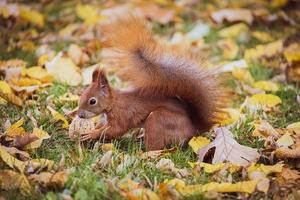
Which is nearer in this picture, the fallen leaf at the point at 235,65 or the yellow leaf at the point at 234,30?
the fallen leaf at the point at 235,65

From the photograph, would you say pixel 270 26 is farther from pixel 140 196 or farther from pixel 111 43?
pixel 140 196

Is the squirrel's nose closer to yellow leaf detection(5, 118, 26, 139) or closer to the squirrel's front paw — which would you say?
the squirrel's front paw

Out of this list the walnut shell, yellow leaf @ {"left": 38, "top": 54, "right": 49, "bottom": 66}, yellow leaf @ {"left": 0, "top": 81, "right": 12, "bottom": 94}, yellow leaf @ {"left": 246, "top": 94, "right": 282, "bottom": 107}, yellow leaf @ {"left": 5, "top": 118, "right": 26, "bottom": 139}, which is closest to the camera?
yellow leaf @ {"left": 5, "top": 118, "right": 26, "bottom": 139}

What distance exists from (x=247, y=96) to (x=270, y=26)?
4.32 ft

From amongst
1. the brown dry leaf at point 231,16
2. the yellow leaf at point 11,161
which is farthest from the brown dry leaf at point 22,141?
the brown dry leaf at point 231,16

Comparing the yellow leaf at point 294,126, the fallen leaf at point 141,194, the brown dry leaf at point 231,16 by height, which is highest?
the brown dry leaf at point 231,16

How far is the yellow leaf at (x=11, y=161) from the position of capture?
2.24 metres

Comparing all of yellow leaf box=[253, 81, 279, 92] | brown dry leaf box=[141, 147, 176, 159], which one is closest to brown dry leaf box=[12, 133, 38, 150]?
brown dry leaf box=[141, 147, 176, 159]

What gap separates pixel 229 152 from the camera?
8.13 feet

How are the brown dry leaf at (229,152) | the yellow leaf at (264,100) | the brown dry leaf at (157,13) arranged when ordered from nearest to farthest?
1. the brown dry leaf at (229,152)
2. the yellow leaf at (264,100)
3. the brown dry leaf at (157,13)

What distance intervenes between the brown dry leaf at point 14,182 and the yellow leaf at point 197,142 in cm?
83

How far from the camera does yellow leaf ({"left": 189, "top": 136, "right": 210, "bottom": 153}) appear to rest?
2607 millimetres

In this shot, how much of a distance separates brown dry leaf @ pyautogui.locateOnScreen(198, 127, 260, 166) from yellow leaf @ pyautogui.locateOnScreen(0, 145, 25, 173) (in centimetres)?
77

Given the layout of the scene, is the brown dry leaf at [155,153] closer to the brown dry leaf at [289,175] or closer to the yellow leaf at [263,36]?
the brown dry leaf at [289,175]
